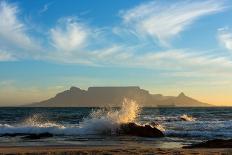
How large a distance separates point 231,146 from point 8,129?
1998cm

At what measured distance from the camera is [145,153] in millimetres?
17188

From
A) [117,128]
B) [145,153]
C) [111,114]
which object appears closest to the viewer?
[145,153]

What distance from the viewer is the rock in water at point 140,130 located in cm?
3030

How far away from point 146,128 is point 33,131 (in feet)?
31.0

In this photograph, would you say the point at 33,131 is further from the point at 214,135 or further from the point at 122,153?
the point at 122,153

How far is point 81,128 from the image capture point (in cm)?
3503

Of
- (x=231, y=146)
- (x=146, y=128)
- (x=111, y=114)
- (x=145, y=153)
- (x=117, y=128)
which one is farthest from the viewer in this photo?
(x=111, y=114)

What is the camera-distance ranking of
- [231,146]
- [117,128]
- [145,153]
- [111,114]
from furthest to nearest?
[111,114]
[117,128]
[231,146]
[145,153]

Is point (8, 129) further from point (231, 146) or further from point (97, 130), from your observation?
point (231, 146)

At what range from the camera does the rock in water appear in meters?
30.3

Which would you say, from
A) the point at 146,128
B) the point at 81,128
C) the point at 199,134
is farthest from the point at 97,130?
the point at 199,134

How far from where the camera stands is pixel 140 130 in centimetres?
3138

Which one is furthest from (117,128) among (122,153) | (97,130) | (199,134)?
(122,153)

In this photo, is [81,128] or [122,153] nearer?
[122,153]
